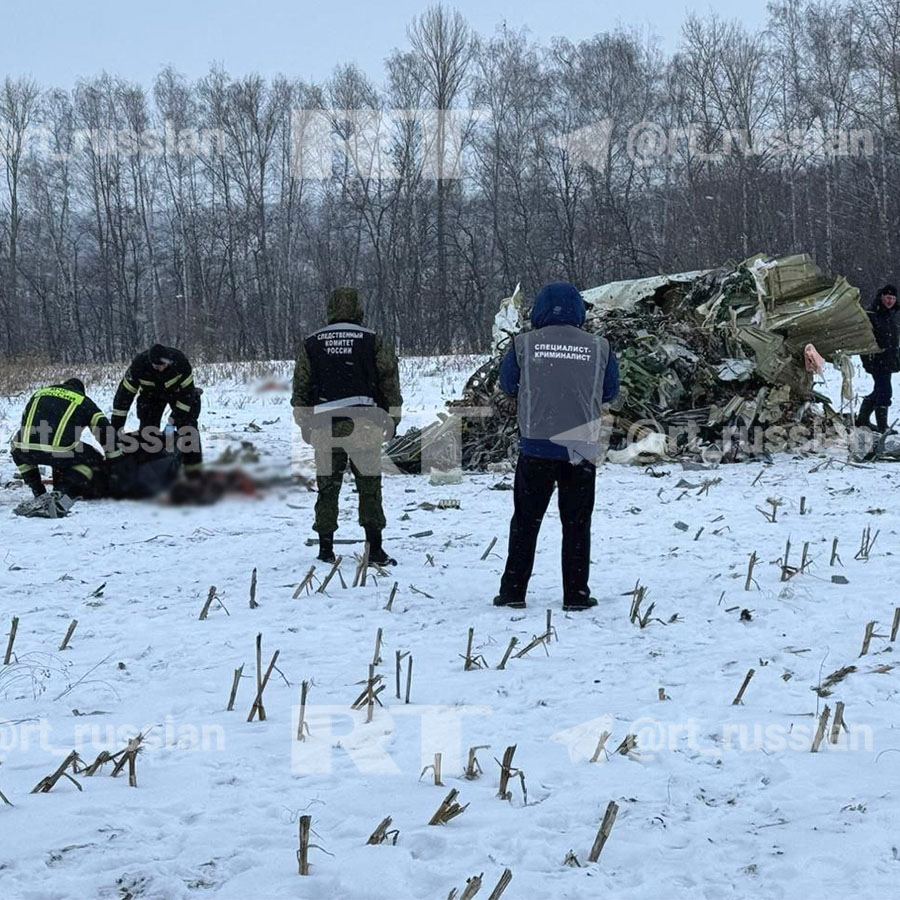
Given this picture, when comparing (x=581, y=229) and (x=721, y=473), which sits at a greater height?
(x=581, y=229)

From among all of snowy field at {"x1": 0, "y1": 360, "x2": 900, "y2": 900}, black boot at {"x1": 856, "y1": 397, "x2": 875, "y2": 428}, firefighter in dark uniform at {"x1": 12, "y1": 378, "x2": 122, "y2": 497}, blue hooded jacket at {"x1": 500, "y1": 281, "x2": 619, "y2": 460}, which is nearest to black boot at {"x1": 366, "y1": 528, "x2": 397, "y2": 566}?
snowy field at {"x1": 0, "y1": 360, "x2": 900, "y2": 900}

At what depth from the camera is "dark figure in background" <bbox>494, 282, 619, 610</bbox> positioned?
4859mm

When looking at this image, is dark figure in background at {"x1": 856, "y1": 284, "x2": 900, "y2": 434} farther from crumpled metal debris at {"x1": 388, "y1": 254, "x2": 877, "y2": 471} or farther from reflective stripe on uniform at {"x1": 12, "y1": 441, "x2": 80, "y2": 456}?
reflective stripe on uniform at {"x1": 12, "y1": 441, "x2": 80, "y2": 456}

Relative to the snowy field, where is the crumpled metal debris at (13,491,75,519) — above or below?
above

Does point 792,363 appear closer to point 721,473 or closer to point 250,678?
point 721,473

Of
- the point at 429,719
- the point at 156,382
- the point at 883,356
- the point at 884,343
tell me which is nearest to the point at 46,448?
→ the point at 156,382

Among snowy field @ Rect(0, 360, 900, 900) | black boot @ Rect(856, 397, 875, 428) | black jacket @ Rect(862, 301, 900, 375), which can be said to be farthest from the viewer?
black boot @ Rect(856, 397, 875, 428)

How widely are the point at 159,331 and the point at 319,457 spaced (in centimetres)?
102

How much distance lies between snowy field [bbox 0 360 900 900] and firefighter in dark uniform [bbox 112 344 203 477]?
0.22 feet

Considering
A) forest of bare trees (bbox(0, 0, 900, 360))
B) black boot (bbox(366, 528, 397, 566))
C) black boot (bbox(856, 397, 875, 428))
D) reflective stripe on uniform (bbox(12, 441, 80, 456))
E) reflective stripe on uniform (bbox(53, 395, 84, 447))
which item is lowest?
black boot (bbox(366, 528, 397, 566))

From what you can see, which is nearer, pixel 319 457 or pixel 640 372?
pixel 319 457

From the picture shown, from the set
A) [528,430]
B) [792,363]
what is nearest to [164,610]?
[528,430]

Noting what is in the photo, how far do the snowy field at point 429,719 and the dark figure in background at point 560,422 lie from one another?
1.04ft

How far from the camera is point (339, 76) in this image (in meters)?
2.56
